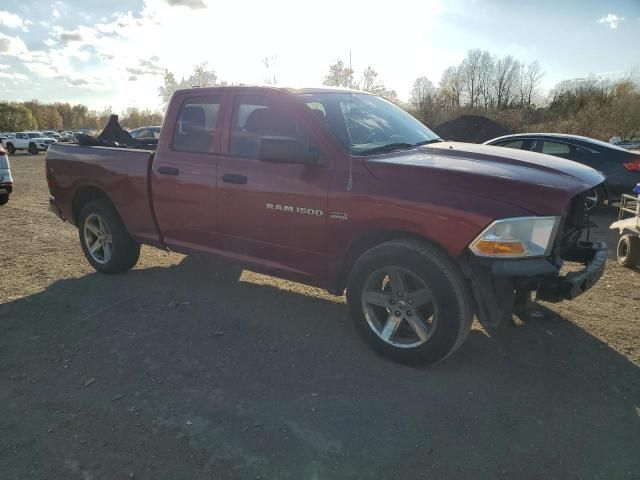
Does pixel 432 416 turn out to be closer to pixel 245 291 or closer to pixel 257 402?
pixel 257 402

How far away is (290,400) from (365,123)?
7.43ft

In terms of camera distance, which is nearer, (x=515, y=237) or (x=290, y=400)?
(x=515, y=237)

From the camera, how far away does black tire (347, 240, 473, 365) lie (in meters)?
2.94

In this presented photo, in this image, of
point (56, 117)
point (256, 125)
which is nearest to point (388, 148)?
point (256, 125)

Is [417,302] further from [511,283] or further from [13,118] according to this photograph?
[13,118]

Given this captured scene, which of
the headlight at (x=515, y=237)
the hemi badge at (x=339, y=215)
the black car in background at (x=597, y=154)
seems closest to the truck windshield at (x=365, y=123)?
the hemi badge at (x=339, y=215)

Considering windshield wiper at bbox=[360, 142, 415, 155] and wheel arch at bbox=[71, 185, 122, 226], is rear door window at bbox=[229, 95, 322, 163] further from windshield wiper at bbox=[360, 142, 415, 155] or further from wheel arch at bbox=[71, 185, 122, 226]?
wheel arch at bbox=[71, 185, 122, 226]

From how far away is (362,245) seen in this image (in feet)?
11.1

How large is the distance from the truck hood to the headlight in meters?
0.08

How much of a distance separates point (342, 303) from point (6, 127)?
84.5 meters

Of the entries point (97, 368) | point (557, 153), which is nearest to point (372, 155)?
point (97, 368)

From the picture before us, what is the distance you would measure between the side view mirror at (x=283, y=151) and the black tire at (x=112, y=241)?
248 centimetres

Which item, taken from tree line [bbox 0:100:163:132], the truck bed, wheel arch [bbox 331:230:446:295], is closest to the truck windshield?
wheel arch [bbox 331:230:446:295]

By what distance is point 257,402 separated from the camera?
9.46 feet
